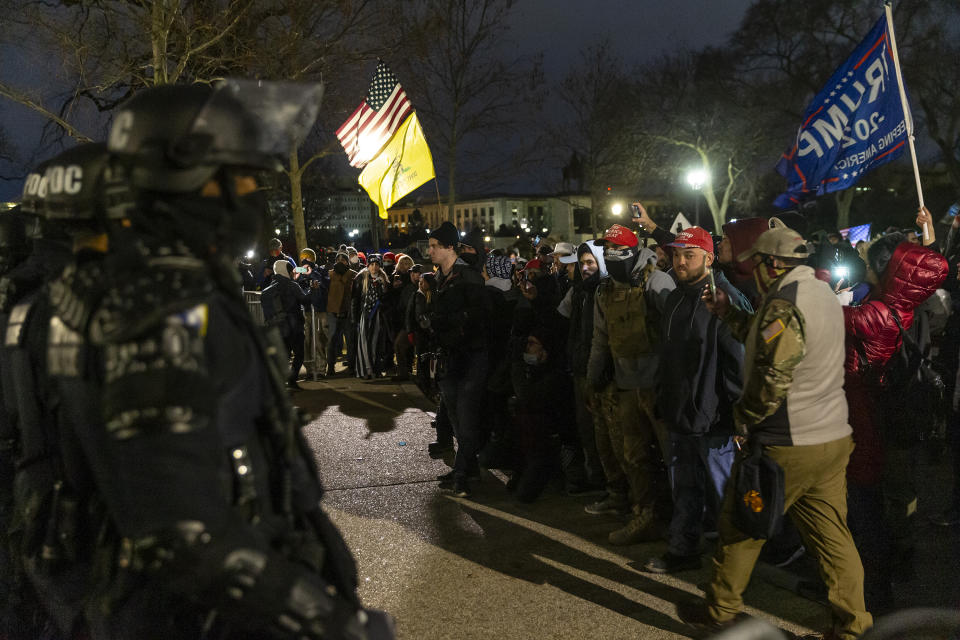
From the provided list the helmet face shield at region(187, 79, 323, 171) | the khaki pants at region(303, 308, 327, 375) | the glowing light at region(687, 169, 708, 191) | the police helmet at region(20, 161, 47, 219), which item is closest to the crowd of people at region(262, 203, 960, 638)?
the helmet face shield at region(187, 79, 323, 171)

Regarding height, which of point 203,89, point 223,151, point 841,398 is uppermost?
point 203,89

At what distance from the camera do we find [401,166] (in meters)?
10.9

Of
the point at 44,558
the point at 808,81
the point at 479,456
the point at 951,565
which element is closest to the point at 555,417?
the point at 479,456

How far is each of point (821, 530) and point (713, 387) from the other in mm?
1157

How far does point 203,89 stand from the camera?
1.92 m

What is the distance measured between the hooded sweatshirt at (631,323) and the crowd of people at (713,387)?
14mm

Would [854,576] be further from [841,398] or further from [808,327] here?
[808,327]

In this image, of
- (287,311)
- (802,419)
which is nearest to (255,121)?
(802,419)

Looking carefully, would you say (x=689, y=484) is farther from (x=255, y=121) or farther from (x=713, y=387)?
(x=255, y=121)

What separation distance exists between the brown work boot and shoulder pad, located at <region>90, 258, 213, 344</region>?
164 inches

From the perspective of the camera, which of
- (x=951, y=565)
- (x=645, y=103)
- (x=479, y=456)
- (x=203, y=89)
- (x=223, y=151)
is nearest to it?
(x=223, y=151)

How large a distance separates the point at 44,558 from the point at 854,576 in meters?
3.25

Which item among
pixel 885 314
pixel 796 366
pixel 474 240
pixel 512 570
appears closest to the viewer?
pixel 796 366

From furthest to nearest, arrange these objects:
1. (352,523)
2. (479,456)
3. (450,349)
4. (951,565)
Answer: (479,456), (450,349), (352,523), (951,565)
